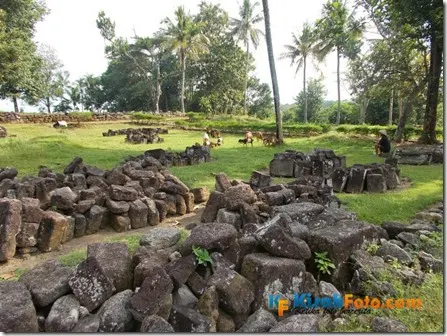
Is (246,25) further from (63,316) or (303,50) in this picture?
(63,316)

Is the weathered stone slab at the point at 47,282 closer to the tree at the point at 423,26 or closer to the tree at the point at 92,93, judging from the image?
the tree at the point at 423,26

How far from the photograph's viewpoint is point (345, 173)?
27.9 ft

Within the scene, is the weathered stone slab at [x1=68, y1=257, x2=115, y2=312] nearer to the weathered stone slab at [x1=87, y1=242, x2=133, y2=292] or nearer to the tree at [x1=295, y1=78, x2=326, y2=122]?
the weathered stone slab at [x1=87, y1=242, x2=133, y2=292]

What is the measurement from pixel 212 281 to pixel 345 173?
5.80m

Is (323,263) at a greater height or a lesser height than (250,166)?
lesser

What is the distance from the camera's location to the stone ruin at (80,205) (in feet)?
16.1

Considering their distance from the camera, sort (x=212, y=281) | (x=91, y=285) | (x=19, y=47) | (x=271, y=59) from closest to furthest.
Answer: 1. (x=91, y=285)
2. (x=212, y=281)
3. (x=271, y=59)
4. (x=19, y=47)

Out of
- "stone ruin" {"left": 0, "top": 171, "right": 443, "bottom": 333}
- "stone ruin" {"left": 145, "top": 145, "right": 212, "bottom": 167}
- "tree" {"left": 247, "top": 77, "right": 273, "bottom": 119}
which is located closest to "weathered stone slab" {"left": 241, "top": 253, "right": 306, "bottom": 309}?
"stone ruin" {"left": 0, "top": 171, "right": 443, "bottom": 333}

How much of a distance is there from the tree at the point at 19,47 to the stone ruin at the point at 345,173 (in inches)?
568

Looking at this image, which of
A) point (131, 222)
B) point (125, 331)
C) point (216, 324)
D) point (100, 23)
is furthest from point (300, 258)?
point (100, 23)

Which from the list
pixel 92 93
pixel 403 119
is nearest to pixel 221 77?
pixel 92 93

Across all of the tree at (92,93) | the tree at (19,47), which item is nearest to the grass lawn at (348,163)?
the tree at (19,47)

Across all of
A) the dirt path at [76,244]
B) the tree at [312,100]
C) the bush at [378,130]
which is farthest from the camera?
the tree at [312,100]

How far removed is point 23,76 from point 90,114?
10.9 m
